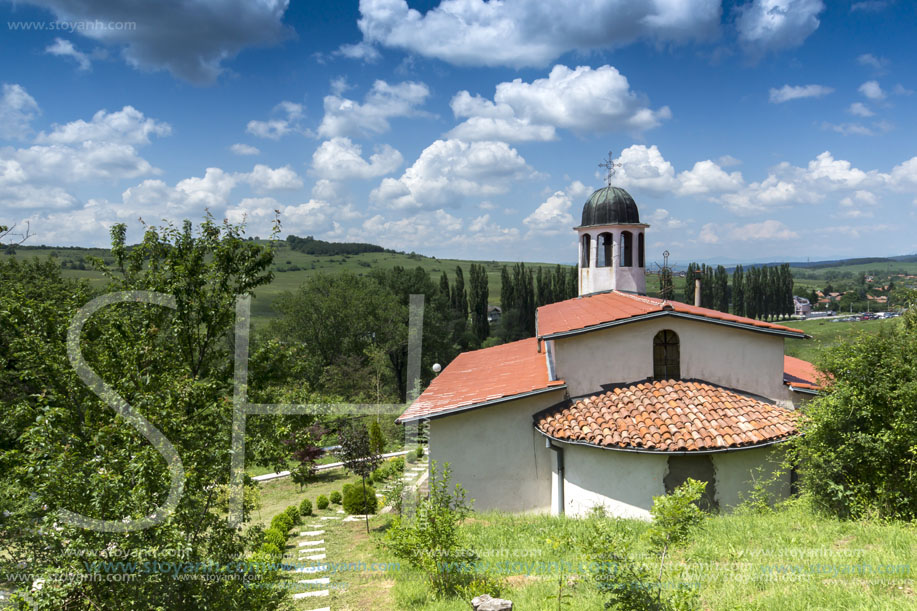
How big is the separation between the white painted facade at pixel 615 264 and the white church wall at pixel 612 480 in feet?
35.9

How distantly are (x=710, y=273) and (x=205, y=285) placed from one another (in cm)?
8550

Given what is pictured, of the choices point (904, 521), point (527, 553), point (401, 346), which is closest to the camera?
point (904, 521)

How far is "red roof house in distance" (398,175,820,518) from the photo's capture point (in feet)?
41.0

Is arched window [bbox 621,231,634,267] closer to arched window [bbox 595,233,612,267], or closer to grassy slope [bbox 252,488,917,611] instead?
arched window [bbox 595,233,612,267]

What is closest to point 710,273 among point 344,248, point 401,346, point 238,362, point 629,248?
point 401,346

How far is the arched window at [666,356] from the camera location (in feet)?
48.4

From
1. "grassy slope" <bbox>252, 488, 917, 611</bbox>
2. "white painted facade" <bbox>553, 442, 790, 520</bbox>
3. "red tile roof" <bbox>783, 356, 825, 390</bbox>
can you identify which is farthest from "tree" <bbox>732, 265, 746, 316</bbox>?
"grassy slope" <bbox>252, 488, 917, 611</bbox>

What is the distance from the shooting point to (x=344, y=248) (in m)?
157

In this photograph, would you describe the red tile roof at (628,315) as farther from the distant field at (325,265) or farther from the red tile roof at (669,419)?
the distant field at (325,265)

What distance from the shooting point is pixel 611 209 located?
22.2 metres

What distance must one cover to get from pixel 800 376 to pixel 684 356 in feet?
15.2

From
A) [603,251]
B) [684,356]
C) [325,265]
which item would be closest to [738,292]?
[603,251]

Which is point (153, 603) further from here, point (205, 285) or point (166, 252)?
point (166, 252)

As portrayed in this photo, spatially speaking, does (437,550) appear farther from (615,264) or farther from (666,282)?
(615,264)
